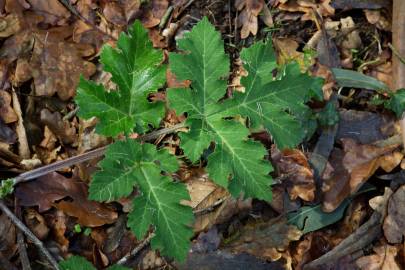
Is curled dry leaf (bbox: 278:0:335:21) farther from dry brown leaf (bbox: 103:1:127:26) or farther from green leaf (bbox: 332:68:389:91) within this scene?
dry brown leaf (bbox: 103:1:127:26)

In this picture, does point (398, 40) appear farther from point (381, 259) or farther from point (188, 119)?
point (188, 119)

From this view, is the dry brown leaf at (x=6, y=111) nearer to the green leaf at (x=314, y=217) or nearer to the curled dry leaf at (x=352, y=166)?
the green leaf at (x=314, y=217)

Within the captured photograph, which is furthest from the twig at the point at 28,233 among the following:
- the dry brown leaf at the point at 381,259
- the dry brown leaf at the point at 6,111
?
the dry brown leaf at the point at 381,259

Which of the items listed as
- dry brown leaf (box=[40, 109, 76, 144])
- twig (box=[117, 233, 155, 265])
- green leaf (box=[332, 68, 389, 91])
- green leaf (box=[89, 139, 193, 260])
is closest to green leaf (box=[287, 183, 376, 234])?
green leaf (box=[332, 68, 389, 91])

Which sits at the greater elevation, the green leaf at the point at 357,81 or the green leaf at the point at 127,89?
the green leaf at the point at 127,89

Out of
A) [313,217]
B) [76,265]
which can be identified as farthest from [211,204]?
[76,265]
